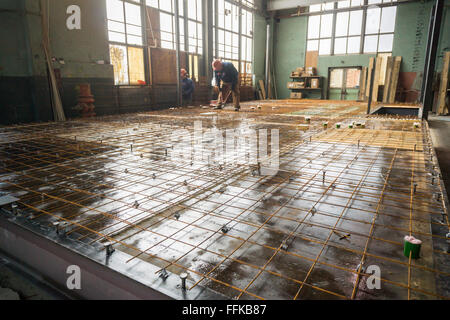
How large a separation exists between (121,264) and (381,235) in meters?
1.57

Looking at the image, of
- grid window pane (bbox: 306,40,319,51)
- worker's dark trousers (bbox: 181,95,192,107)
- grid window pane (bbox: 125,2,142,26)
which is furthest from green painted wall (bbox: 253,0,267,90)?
grid window pane (bbox: 125,2,142,26)

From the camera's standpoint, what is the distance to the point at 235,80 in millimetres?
8906

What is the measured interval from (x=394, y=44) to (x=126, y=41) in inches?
501

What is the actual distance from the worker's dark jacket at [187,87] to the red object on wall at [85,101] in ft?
12.3

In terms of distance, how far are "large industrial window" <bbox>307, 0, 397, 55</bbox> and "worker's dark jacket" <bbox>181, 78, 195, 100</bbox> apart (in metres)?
9.15

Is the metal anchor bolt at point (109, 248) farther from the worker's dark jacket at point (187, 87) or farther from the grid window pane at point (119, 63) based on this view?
the worker's dark jacket at point (187, 87)

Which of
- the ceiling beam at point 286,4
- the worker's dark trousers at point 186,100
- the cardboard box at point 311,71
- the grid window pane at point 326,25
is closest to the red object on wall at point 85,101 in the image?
the worker's dark trousers at point 186,100

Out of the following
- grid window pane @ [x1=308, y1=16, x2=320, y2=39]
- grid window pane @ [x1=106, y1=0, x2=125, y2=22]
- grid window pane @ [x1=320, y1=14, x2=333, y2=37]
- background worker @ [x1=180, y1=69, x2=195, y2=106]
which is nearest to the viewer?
grid window pane @ [x1=106, y1=0, x2=125, y2=22]

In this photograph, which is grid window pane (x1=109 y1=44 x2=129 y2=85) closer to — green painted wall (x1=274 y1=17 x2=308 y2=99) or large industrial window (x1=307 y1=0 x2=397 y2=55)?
green painted wall (x1=274 y1=17 x2=308 y2=99)

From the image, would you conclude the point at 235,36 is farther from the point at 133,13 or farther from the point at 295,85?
the point at 133,13

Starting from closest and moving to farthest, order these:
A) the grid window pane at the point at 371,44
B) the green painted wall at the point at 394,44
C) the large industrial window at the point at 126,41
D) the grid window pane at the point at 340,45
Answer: the large industrial window at the point at 126,41 → the green painted wall at the point at 394,44 → the grid window pane at the point at 371,44 → the grid window pane at the point at 340,45

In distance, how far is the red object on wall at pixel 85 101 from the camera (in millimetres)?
7812

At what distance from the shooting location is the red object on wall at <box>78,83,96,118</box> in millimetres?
7812

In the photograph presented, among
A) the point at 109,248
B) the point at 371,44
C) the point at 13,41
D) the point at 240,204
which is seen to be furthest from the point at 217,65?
the point at 371,44
